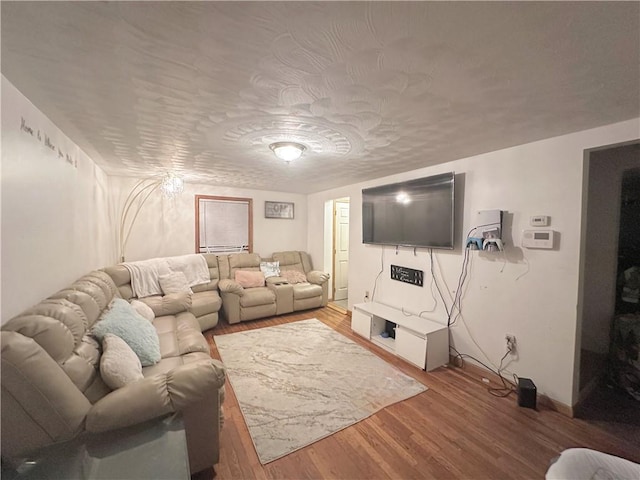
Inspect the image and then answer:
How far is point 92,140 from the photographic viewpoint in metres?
2.12

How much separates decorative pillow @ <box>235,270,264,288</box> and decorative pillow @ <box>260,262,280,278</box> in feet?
0.73

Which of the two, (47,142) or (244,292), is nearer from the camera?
(47,142)

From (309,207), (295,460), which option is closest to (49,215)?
(295,460)

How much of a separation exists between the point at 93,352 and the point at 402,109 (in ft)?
8.00

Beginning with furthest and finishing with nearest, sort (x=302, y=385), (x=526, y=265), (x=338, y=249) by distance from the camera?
1. (x=338, y=249)
2. (x=302, y=385)
3. (x=526, y=265)

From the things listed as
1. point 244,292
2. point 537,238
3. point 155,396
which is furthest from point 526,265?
point 244,292

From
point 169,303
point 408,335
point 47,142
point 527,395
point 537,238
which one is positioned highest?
point 47,142

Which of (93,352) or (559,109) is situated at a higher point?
(559,109)

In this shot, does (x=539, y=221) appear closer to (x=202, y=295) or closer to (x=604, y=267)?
(x=604, y=267)

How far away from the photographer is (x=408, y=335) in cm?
267

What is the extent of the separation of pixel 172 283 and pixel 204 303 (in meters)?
0.50

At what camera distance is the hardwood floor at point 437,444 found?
1.47m

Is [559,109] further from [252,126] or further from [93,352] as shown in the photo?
[93,352]

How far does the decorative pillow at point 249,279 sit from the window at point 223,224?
645mm
